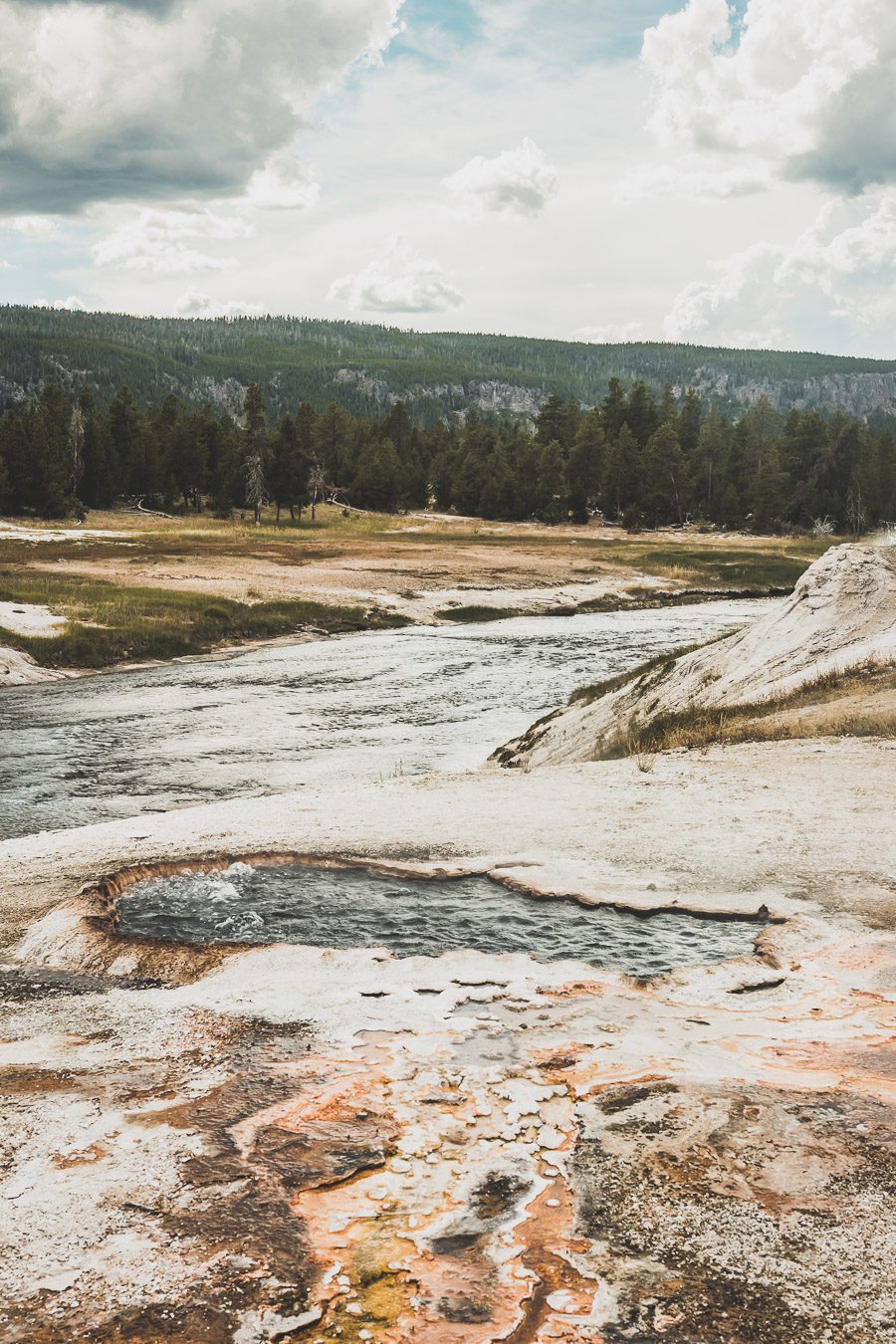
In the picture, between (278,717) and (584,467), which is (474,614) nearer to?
(278,717)

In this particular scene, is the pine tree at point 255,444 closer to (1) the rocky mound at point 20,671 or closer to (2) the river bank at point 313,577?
(2) the river bank at point 313,577

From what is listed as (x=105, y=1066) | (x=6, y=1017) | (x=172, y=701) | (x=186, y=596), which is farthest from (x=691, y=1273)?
(x=186, y=596)

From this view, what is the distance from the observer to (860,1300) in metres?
3.82

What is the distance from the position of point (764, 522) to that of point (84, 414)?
70857mm

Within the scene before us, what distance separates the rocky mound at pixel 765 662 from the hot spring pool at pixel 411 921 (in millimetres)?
8597

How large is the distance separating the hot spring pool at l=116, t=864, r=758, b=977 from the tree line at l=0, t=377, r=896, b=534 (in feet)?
274

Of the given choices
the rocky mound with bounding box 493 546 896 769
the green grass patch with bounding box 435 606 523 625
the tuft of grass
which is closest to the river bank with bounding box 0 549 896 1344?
the tuft of grass

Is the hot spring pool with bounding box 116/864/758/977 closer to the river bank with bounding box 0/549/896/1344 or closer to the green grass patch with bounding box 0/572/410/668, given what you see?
the river bank with bounding box 0/549/896/1344

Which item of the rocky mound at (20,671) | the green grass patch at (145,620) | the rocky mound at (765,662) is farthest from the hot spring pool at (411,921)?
the green grass patch at (145,620)

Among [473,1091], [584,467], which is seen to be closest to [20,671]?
[473,1091]

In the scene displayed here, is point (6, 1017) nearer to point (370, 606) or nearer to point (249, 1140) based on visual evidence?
point (249, 1140)

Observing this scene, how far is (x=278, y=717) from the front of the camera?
25.0m

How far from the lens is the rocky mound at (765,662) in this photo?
18.5m

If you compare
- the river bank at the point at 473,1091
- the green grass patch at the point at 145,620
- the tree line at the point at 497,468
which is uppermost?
the tree line at the point at 497,468
